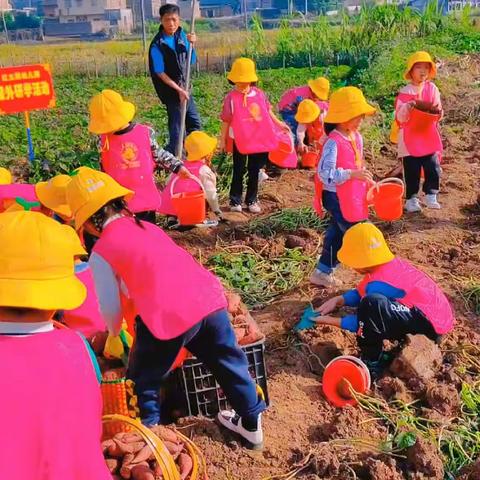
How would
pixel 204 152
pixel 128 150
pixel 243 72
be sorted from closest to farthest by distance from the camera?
pixel 128 150 → pixel 204 152 → pixel 243 72

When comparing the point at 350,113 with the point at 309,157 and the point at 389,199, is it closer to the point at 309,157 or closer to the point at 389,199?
the point at 389,199

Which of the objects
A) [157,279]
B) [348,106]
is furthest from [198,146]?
[157,279]

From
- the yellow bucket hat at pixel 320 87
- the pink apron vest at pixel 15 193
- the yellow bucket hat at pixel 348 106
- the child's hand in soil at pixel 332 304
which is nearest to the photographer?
the child's hand in soil at pixel 332 304

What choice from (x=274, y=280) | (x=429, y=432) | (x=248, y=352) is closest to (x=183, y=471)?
(x=248, y=352)

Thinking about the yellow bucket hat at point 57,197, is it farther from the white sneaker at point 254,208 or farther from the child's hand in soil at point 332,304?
the white sneaker at point 254,208

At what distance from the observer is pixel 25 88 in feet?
21.9

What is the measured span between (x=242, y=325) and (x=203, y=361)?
566mm

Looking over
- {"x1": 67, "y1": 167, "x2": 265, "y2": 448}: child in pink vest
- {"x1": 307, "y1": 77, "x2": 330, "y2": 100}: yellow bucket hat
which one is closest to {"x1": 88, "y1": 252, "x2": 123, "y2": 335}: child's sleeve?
{"x1": 67, "y1": 167, "x2": 265, "y2": 448}: child in pink vest

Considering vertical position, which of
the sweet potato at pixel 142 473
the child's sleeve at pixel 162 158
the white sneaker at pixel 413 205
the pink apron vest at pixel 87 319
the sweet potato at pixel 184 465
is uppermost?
the child's sleeve at pixel 162 158

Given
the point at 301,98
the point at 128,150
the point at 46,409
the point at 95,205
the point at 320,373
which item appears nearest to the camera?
the point at 46,409

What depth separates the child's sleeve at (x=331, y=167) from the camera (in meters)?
4.45

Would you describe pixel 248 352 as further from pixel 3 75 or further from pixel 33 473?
pixel 3 75

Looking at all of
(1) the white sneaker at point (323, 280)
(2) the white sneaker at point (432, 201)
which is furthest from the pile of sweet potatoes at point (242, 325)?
(2) the white sneaker at point (432, 201)

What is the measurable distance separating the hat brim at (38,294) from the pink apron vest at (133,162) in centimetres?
271
